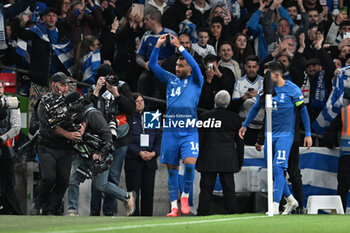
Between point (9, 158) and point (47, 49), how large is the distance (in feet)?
7.99

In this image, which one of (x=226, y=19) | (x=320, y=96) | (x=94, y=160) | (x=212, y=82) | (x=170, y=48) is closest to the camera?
(x=94, y=160)

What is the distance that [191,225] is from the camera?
834cm

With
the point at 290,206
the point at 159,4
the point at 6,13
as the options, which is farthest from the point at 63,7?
the point at 290,206

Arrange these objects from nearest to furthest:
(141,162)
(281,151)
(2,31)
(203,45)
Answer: (281,151), (141,162), (2,31), (203,45)

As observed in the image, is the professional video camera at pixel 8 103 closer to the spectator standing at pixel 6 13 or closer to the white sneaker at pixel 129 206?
the white sneaker at pixel 129 206

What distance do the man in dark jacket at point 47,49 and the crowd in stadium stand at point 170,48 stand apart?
0.02 m

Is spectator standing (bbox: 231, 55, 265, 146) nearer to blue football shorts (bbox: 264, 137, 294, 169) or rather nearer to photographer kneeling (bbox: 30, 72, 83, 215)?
blue football shorts (bbox: 264, 137, 294, 169)

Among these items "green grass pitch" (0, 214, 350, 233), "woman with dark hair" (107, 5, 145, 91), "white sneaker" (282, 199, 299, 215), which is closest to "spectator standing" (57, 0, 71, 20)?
"woman with dark hair" (107, 5, 145, 91)

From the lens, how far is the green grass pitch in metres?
7.77

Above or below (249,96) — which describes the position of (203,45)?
above

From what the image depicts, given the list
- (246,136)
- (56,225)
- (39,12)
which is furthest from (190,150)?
(39,12)

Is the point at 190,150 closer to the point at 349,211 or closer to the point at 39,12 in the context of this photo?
the point at 349,211

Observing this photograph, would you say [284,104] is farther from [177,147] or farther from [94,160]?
[94,160]

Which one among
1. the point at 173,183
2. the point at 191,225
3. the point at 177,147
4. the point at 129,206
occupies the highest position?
the point at 177,147
